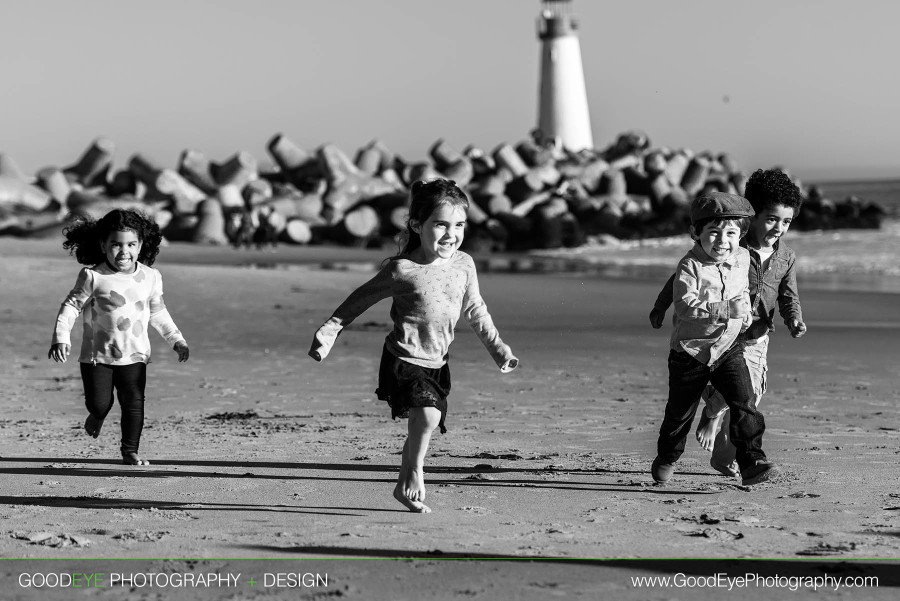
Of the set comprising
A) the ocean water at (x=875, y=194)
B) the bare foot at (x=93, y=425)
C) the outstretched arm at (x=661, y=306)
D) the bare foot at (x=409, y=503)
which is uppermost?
the outstretched arm at (x=661, y=306)

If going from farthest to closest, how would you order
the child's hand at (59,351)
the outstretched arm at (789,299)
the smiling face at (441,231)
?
1. the child's hand at (59,351)
2. the outstretched arm at (789,299)
3. the smiling face at (441,231)

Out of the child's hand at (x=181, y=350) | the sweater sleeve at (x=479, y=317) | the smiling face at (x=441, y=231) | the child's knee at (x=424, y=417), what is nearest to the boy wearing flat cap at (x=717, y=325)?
the sweater sleeve at (x=479, y=317)

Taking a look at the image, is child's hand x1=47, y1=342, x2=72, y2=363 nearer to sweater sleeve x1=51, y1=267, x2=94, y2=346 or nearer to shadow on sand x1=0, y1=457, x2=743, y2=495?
sweater sleeve x1=51, y1=267, x2=94, y2=346

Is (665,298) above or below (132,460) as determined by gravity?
above

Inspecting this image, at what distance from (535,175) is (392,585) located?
2862 cm

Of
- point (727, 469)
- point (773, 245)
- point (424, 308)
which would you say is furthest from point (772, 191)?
point (424, 308)

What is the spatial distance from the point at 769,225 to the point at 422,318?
1.56 m

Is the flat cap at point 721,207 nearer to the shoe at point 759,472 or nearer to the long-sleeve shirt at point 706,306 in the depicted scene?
the long-sleeve shirt at point 706,306

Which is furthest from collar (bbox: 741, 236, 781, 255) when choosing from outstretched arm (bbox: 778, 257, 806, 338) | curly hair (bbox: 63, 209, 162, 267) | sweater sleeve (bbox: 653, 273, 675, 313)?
curly hair (bbox: 63, 209, 162, 267)

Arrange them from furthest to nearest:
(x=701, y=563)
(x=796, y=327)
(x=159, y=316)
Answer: (x=159, y=316)
(x=796, y=327)
(x=701, y=563)

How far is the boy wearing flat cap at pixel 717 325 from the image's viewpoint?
4.93 m

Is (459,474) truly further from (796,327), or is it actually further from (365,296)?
(796,327)

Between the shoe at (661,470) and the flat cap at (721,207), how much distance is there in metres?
0.98

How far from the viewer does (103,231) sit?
5.60 meters
